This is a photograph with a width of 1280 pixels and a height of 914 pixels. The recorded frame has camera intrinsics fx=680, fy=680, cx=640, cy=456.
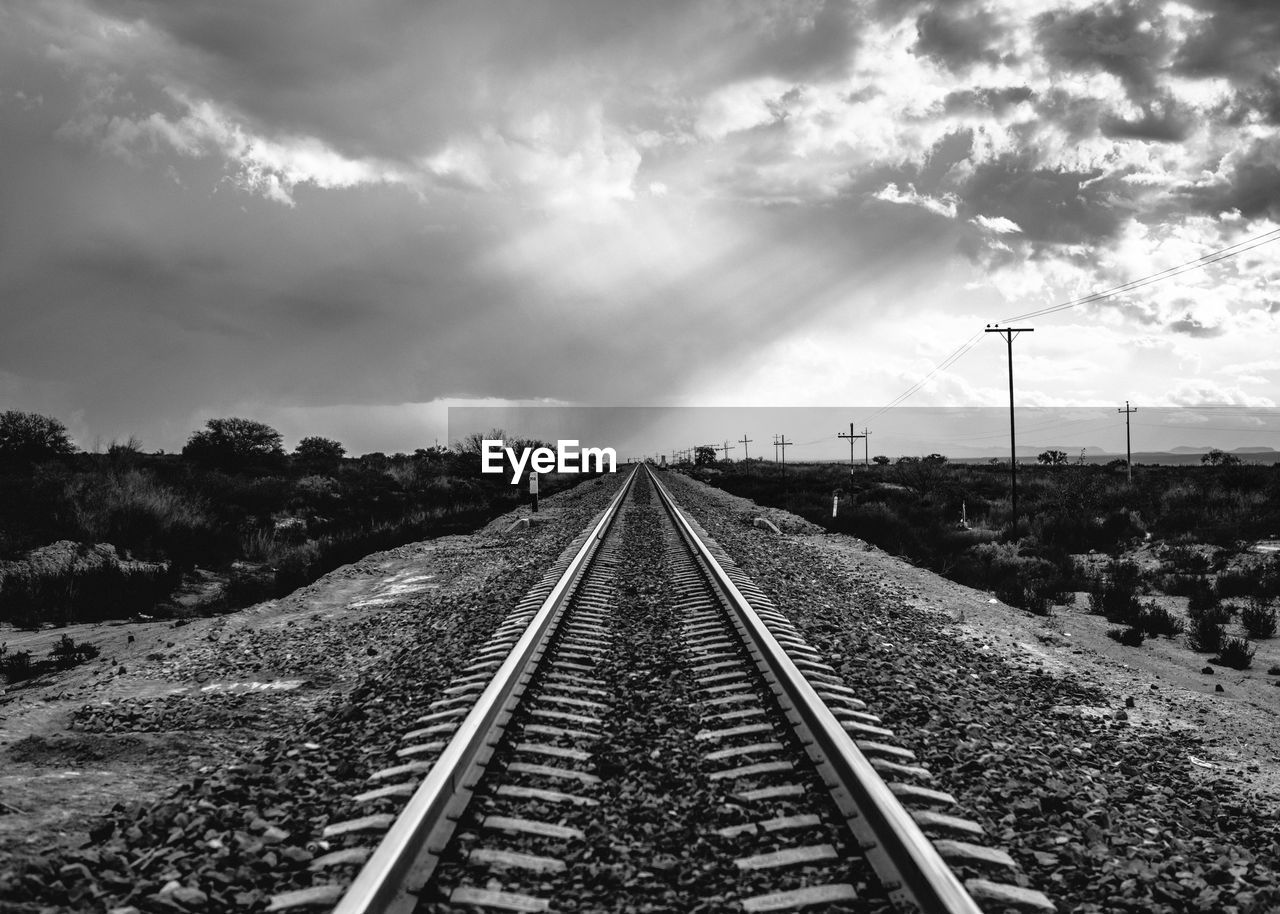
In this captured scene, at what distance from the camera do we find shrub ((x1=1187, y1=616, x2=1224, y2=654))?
8.14 metres

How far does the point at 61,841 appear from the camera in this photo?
321 cm

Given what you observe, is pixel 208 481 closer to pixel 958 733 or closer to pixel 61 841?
pixel 61 841

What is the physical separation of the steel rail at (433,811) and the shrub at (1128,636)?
7.57m

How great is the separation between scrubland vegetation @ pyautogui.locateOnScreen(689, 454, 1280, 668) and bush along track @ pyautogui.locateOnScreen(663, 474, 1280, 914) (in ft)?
12.4

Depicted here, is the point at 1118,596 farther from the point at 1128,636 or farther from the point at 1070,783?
the point at 1070,783

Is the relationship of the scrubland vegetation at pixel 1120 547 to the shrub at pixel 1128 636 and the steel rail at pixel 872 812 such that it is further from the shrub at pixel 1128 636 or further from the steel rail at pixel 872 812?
the steel rail at pixel 872 812

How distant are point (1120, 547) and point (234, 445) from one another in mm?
40163

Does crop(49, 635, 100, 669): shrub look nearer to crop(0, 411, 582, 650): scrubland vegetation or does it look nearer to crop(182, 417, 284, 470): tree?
crop(0, 411, 582, 650): scrubland vegetation

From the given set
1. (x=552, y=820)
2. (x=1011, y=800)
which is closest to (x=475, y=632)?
(x=552, y=820)

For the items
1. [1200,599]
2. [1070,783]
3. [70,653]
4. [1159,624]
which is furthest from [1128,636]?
[70,653]

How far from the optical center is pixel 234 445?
123ft

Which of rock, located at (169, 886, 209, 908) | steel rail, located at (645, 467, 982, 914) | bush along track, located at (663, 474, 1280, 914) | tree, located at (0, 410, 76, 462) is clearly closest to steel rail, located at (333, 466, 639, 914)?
rock, located at (169, 886, 209, 908)

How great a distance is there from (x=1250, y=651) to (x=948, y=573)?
5.21m

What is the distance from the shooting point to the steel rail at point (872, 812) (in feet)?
8.28
